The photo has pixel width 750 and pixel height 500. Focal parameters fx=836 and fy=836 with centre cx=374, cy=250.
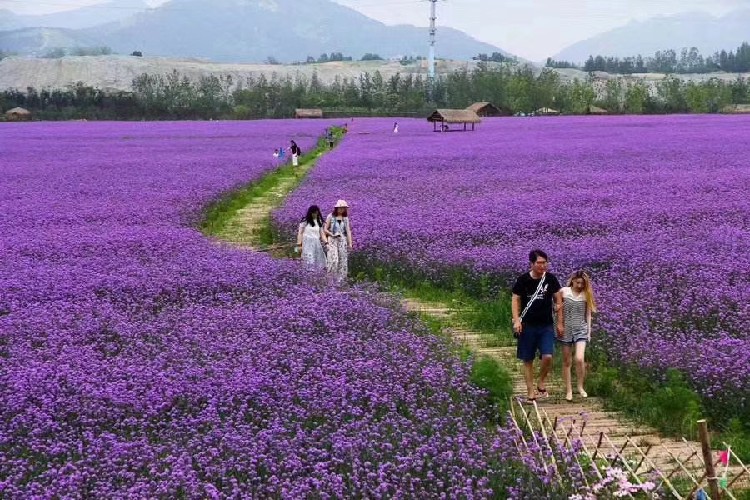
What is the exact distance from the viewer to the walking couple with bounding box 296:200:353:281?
468 inches

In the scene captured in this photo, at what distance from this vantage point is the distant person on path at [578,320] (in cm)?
781

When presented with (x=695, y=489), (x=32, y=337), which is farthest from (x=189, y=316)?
(x=695, y=489)

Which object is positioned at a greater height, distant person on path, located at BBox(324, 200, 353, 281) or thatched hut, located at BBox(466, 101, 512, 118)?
thatched hut, located at BBox(466, 101, 512, 118)

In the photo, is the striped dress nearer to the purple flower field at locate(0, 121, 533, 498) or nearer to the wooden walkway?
the wooden walkway

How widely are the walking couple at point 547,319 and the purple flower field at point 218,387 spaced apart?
74 centimetres

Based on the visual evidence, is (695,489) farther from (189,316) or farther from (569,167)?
(569,167)

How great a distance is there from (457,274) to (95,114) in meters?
95.6

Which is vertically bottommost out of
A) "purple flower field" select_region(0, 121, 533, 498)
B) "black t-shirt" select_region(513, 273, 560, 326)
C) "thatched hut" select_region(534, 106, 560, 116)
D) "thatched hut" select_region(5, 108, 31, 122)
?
"purple flower field" select_region(0, 121, 533, 498)

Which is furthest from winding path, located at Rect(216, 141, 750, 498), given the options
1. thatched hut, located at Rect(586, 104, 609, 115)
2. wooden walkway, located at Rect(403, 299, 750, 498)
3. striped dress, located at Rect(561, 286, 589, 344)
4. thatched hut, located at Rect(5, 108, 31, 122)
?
thatched hut, located at Rect(5, 108, 31, 122)

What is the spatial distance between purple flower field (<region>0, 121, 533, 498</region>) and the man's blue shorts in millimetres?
687

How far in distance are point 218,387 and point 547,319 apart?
309 cm

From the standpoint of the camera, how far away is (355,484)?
506 centimetres

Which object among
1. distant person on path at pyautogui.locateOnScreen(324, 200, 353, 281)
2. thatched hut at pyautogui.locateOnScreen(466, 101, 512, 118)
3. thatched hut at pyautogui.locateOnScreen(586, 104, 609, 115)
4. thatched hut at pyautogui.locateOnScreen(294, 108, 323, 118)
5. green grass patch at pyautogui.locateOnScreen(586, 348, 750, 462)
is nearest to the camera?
green grass patch at pyautogui.locateOnScreen(586, 348, 750, 462)

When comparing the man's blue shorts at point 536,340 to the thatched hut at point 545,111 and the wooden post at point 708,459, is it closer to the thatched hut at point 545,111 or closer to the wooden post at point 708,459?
the wooden post at point 708,459
